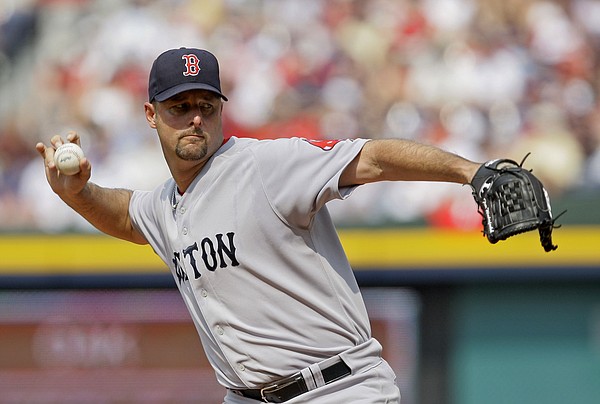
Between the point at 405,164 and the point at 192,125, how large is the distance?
81cm

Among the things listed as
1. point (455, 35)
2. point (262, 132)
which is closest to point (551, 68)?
point (455, 35)

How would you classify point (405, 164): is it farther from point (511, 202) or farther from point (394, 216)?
point (394, 216)

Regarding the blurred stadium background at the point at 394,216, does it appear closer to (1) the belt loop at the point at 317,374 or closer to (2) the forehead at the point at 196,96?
(2) the forehead at the point at 196,96

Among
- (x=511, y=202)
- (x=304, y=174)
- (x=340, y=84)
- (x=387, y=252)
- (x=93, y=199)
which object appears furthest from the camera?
(x=340, y=84)

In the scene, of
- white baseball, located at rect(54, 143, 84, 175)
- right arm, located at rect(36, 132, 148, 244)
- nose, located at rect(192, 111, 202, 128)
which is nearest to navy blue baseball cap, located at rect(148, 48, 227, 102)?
nose, located at rect(192, 111, 202, 128)

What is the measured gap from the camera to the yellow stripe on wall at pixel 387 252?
25.2 feet

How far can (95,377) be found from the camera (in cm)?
819

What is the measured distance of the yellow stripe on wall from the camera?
7680 mm

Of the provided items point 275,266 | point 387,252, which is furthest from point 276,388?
point 387,252

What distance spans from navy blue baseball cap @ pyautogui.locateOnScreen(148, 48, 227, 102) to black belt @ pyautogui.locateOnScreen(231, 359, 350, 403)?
0.96 meters

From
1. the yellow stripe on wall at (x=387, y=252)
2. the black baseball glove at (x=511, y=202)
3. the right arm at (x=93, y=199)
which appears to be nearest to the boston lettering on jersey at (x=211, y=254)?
the right arm at (x=93, y=199)

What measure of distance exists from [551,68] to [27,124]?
4.40 metres

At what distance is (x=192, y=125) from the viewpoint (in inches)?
139

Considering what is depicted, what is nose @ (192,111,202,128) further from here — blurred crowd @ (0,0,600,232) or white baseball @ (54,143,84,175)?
blurred crowd @ (0,0,600,232)
